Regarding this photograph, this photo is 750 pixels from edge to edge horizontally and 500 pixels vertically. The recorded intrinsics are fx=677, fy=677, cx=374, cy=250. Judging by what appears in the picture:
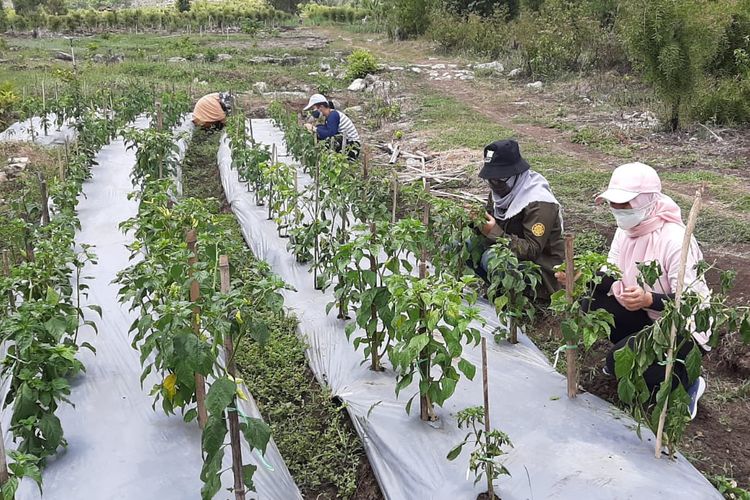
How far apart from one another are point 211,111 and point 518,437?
881 cm

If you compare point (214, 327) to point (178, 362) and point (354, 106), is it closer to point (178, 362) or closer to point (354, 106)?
point (178, 362)

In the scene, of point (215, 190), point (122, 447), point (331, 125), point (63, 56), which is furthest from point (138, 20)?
point (122, 447)

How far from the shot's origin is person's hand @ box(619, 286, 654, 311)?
2.92m

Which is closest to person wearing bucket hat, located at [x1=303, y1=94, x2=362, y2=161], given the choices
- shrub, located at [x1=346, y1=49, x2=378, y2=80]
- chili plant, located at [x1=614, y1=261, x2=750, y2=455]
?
chili plant, located at [x1=614, y1=261, x2=750, y2=455]

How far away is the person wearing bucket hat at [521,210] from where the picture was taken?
393 centimetres

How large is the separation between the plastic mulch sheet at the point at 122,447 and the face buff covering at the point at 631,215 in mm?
1878

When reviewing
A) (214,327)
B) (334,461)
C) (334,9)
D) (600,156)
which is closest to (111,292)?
(334,461)

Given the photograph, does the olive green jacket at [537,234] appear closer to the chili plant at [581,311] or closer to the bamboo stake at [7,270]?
the chili plant at [581,311]

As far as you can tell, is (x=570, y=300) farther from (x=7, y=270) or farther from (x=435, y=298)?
(x=7, y=270)

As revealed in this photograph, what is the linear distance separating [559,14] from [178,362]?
1421 centimetres

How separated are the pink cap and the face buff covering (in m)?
0.07

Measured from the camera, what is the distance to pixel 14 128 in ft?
32.4

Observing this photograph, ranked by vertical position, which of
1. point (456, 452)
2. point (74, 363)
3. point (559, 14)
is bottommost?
point (456, 452)

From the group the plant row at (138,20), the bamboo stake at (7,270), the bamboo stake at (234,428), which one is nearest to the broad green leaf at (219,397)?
the bamboo stake at (234,428)
